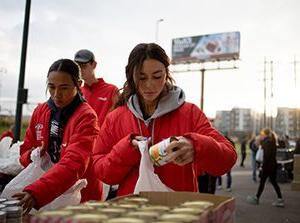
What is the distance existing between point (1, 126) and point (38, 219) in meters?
7.53

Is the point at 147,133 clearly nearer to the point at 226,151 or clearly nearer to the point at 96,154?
the point at 96,154

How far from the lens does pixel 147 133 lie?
188cm

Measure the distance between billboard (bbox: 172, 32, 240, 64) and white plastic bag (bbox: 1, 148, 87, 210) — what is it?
3560cm

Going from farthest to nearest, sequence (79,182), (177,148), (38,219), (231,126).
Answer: (231,126) < (79,182) < (177,148) < (38,219)

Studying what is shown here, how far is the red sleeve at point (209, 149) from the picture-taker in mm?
1531

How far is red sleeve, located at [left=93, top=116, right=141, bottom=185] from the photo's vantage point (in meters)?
1.69

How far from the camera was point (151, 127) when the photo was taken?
74.4 inches

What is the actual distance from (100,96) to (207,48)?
3618cm

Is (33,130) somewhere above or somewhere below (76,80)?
below

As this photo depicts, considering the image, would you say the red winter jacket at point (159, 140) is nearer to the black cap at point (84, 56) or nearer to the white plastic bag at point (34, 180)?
the white plastic bag at point (34, 180)

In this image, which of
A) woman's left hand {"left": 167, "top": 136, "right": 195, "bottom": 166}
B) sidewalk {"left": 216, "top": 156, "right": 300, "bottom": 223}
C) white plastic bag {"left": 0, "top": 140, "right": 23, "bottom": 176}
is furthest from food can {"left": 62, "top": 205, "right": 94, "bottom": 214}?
sidewalk {"left": 216, "top": 156, "right": 300, "bottom": 223}

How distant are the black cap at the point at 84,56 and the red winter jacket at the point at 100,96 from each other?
315 millimetres

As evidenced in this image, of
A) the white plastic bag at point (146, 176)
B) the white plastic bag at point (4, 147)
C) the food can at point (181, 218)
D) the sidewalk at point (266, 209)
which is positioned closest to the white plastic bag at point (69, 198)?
the white plastic bag at point (146, 176)

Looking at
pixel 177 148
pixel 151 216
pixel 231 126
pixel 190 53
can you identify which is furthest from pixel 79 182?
pixel 231 126
